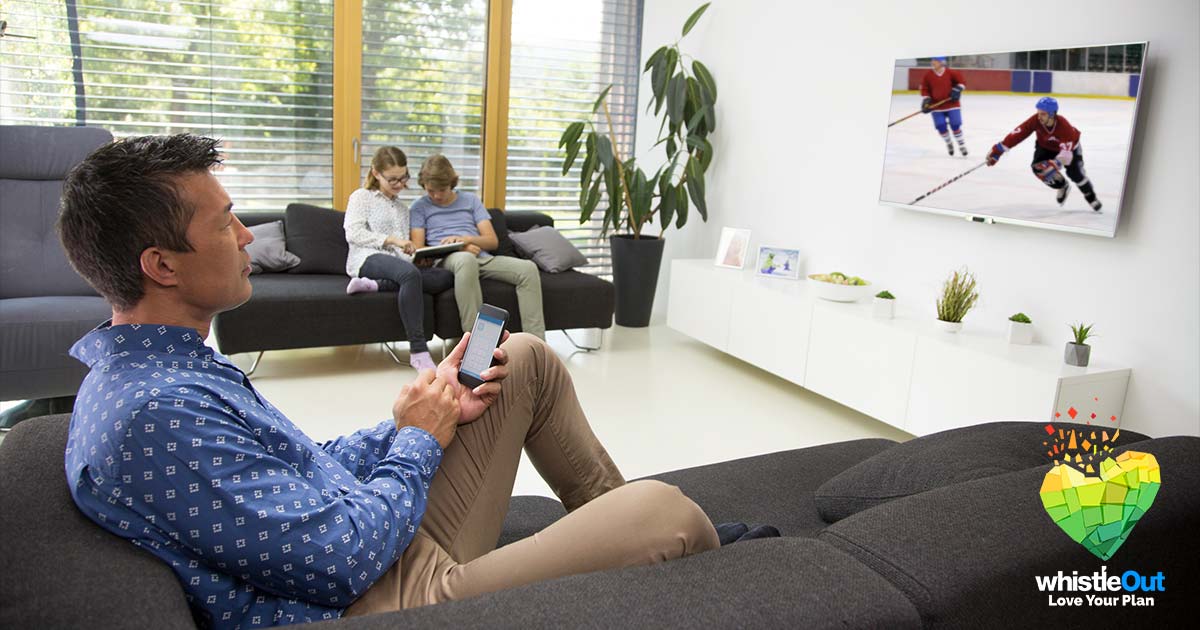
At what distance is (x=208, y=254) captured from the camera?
130 cm

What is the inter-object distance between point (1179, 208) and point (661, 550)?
2.68 metres

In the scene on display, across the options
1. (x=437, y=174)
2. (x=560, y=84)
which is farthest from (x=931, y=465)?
(x=560, y=84)

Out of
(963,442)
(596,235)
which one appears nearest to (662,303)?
(596,235)

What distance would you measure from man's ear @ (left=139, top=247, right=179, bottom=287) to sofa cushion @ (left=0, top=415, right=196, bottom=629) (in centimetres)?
29

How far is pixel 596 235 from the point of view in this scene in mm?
6102

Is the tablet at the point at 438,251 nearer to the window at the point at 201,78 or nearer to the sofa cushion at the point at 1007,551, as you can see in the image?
the window at the point at 201,78

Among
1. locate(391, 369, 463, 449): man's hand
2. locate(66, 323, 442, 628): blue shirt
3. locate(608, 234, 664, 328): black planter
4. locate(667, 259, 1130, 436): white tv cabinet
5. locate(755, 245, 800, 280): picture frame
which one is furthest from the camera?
locate(608, 234, 664, 328): black planter

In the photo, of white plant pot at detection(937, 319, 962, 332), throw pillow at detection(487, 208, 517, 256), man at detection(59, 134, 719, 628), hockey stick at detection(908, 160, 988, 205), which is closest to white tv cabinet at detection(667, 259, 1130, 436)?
white plant pot at detection(937, 319, 962, 332)

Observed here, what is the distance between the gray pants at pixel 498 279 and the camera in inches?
173

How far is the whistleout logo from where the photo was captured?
1.39 metres

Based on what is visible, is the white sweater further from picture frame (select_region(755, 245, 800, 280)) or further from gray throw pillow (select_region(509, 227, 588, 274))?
picture frame (select_region(755, 245, 800, 280))

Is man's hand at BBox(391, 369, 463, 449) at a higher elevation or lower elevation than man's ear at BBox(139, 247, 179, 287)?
lower

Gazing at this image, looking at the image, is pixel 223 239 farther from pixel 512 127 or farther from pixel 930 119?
pixel 512 127

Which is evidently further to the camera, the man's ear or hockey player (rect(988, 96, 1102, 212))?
hockey player (rect(988, 96, 1102, 212))
